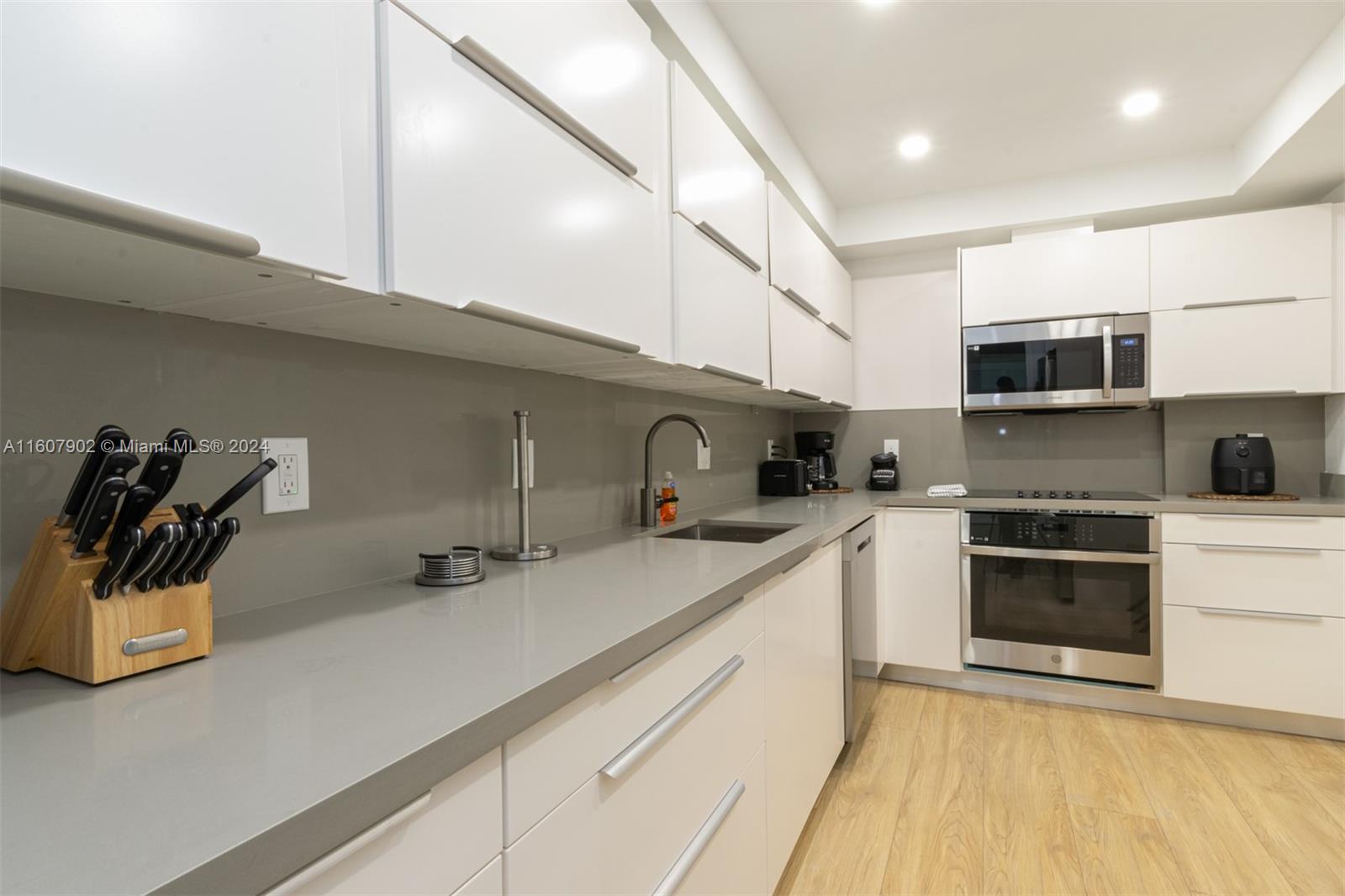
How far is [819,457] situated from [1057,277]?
4.64 feet

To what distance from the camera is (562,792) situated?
0.80 m

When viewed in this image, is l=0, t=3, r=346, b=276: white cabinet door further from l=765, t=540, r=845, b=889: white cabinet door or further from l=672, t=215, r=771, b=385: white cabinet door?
l=765, t=540, r=845, b=889: white cabinet door

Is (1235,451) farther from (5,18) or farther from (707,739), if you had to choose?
(5,18)

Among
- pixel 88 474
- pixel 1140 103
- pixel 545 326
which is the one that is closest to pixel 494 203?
pixel 545 326

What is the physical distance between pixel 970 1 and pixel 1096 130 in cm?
113

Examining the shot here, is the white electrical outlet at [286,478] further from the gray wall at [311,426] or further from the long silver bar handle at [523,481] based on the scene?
the long silver bar handle at [523,481]

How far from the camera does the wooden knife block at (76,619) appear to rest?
73cm

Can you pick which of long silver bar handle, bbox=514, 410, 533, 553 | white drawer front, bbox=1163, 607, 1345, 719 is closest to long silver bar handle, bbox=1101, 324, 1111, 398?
white drawer front, bbox=1163, 607, 1345, 719

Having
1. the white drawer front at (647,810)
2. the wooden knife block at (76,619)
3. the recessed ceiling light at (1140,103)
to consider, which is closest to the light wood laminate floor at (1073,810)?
the white drawer front at (647,810)

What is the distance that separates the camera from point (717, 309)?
191cm

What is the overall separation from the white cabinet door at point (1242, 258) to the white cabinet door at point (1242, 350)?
6 centimetres

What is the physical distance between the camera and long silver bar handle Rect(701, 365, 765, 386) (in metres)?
1.84

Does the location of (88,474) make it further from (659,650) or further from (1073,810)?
(1073,810)

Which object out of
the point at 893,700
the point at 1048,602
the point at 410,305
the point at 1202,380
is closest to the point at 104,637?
the point at 410,305
